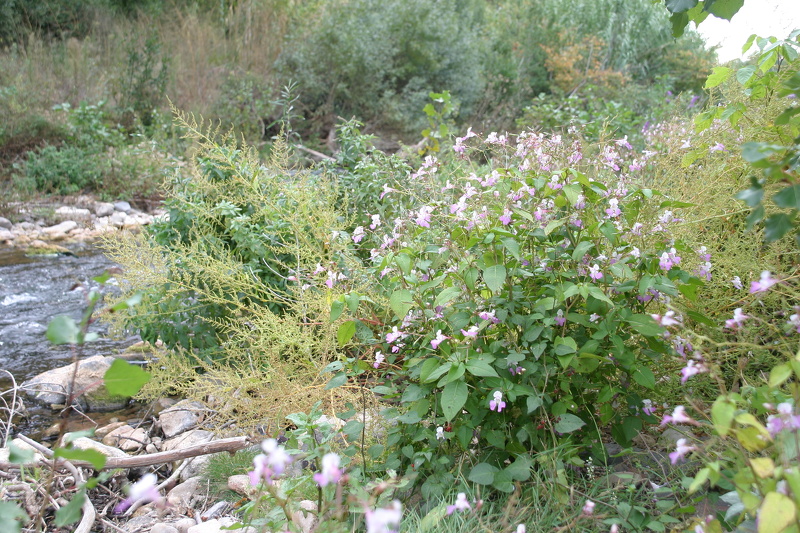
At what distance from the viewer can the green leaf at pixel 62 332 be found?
95 centimetres

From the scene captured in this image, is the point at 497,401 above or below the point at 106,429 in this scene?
above

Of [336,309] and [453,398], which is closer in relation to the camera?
[453,398]

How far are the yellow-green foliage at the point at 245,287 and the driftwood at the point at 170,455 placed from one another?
86 mm

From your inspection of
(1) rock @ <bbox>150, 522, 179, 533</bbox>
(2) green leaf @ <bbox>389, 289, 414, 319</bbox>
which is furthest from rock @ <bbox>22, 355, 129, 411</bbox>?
(2) green leaf @ <bbox>389, 289, 414, 319</bbox>

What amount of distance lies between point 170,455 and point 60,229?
242 inches

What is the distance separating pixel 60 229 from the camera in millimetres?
7355

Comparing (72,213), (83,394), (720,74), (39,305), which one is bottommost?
(72,213)

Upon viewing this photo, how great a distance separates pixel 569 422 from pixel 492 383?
23 centimetres

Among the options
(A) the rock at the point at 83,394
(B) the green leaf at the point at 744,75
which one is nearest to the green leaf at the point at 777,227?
(B) the green leaf at the point at 744,75

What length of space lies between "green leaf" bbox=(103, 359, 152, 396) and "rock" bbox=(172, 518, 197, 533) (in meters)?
1.21

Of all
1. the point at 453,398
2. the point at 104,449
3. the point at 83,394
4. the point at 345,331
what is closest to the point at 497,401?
the point at 453,398

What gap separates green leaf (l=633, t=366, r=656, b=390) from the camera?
163 centimetres

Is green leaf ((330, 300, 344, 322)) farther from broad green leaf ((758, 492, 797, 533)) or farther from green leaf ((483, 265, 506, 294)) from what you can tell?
broad green leaf ((758, 492, 797, 533))

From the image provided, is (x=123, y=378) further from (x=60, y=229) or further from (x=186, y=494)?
(x=60, y=229)
